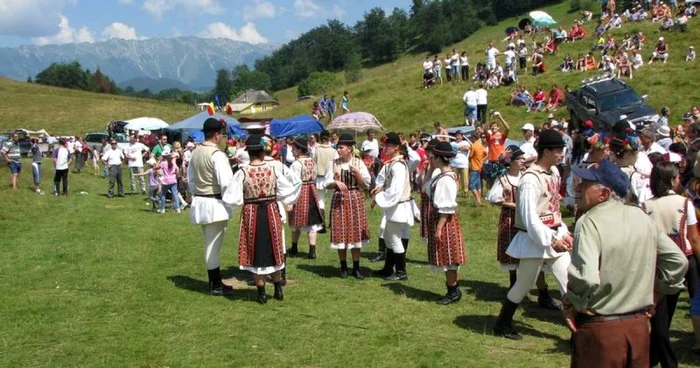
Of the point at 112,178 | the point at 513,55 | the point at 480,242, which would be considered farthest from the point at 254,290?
the point at 513,55

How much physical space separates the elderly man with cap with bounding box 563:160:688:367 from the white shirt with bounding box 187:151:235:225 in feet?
15.8

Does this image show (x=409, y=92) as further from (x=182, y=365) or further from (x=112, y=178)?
(x=182, y=365)

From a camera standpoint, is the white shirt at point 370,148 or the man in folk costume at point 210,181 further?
the white shirt at point 370,148

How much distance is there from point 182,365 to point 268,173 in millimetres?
2603

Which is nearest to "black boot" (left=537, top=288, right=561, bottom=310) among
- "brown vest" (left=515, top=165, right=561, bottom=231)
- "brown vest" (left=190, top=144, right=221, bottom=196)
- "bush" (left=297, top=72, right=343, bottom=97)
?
"brown vest" (left=515, top=165, right=561, bottom=231)

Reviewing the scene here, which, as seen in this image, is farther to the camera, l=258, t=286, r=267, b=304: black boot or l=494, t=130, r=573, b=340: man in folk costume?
l=258, t=286, r=267, b=304: black boot

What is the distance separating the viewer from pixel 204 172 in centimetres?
773

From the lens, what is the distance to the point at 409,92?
33.7m

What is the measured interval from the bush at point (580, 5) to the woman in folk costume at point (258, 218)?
73.6 metres

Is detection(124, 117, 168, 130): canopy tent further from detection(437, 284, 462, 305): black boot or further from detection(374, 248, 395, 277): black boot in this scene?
detection(437, 284, 462, 305): black boot

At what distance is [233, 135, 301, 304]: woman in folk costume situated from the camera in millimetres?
7371

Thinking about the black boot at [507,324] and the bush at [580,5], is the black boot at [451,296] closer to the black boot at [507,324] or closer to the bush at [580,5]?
the black boot at [507,324]

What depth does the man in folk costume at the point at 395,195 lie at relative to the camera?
823cm

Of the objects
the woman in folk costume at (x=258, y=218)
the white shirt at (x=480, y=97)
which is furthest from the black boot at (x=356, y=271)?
the white shirt at (x=480, y=97)
